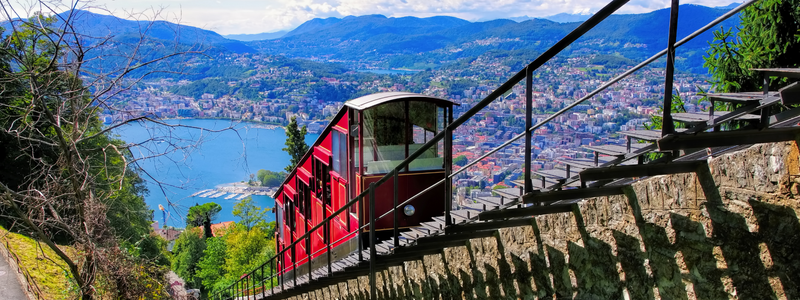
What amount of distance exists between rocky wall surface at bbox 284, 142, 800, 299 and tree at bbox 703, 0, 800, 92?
7.32 meters

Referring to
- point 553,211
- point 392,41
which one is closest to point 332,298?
point 553,211

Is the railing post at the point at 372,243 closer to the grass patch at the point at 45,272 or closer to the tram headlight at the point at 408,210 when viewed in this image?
the tram headlight at the point at 408,210

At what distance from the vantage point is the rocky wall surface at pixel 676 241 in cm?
234

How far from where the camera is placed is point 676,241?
9.20 ft

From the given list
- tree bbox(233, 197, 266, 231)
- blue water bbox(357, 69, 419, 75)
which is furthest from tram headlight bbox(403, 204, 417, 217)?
blue water bbox(357, 69, 419, 75)

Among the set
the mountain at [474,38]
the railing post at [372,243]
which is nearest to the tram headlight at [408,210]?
the railing post at [372,243]

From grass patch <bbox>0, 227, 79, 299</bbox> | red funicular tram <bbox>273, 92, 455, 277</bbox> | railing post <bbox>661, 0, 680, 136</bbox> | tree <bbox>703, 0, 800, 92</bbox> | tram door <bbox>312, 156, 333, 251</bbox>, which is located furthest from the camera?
tram door <bbox>312, 156, 333, 251</bbox>

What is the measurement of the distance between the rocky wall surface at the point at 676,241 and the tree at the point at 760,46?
24.0 feet

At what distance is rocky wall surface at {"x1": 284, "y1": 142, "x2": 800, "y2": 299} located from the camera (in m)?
2.34

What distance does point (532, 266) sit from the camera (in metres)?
3.97

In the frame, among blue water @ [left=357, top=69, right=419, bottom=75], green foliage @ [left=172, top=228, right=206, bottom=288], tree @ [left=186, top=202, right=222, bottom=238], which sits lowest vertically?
green foliage @ [left=172, top=228, right=206, bottom=288]

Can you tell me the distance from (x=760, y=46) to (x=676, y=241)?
30.4 feet

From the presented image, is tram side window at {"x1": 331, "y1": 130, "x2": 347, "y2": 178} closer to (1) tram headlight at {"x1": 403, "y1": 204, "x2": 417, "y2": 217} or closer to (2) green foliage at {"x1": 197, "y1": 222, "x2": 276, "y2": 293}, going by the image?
(1) tram headlight at {"x1": 403, "y1": 204, "x2": 417, "y2": 217}

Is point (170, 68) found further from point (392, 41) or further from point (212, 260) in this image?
point (392, 41)
